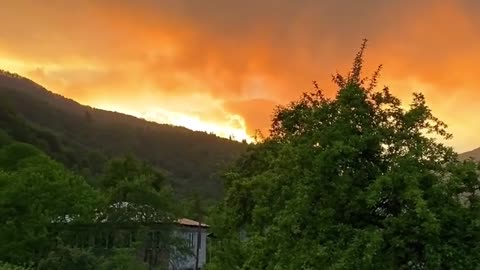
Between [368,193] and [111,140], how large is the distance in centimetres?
16127

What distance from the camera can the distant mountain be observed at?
4995 inches

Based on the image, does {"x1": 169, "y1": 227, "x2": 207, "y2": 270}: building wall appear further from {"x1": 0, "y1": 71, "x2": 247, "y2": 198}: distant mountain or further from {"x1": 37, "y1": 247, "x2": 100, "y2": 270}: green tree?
{"x1": 0, "y1": 71, "x2": 247, "y2": 198}: distant mountain

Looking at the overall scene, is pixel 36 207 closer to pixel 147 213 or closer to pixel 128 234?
pixel 128 234

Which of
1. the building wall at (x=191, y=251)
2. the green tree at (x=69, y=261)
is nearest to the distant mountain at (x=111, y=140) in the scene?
the building wall at (x=191, y=251)

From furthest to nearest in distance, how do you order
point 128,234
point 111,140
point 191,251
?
1. point 111,140
2. point 191,251
3. point 128,234

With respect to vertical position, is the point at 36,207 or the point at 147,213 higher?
the point at 147,213

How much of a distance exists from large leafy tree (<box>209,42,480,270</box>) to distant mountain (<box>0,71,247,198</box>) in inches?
3942

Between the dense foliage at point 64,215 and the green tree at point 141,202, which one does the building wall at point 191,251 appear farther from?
the green tree at point 141,202

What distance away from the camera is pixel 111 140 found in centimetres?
17512

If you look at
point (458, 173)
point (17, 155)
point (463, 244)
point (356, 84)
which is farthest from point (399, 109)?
point (17, 155)

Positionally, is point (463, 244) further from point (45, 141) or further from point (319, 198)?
point (45, 141)

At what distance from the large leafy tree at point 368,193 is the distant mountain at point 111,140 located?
100 meters

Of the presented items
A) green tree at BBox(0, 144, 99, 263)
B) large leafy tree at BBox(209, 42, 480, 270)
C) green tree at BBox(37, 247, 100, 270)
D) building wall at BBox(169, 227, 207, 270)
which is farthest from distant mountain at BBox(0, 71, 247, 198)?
large leafy tree at BBox(209, 42, 480, 270)

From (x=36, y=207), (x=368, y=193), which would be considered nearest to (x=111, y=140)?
(x=36, y=207)
